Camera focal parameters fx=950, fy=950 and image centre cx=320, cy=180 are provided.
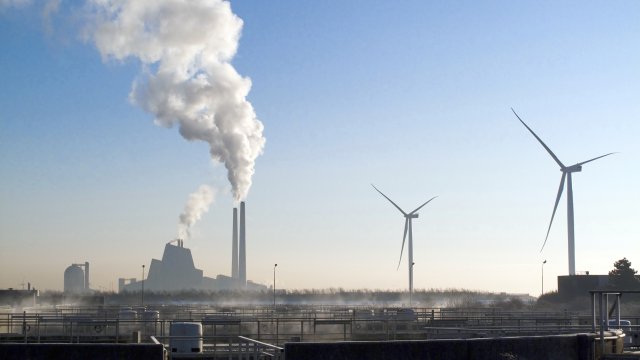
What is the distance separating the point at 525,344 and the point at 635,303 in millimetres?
78984

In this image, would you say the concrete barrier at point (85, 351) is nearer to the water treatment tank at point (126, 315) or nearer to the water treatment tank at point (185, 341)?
the water treatment tank at point (185, 341)

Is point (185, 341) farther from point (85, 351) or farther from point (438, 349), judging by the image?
point (438, 349)

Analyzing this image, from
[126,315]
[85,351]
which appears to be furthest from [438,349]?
[126,315]

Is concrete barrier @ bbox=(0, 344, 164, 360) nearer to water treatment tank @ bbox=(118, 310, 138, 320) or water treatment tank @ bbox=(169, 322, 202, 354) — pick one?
water treatment tank @ bbox=(169, 322, 202, 354)

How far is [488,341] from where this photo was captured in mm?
16766

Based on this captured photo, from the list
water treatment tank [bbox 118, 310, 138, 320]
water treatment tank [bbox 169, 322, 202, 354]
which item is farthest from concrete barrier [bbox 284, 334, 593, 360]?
water treatment tank [bbox 118, 310, 138, 320]

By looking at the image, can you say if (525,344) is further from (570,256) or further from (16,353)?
(570,256)

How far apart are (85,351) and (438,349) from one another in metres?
5.90

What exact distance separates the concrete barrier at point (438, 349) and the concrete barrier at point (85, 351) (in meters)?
2.22

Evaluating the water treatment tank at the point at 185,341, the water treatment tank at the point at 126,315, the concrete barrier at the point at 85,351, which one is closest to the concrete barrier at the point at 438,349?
the concrete barrier at the point at 85,351

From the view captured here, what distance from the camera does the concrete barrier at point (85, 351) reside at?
15.1 metres

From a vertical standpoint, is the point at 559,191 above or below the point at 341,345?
above

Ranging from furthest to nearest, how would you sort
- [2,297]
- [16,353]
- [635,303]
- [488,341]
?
[2,297], [635,303], [488,341], [16,353]

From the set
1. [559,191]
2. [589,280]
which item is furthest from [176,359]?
[589,280]
